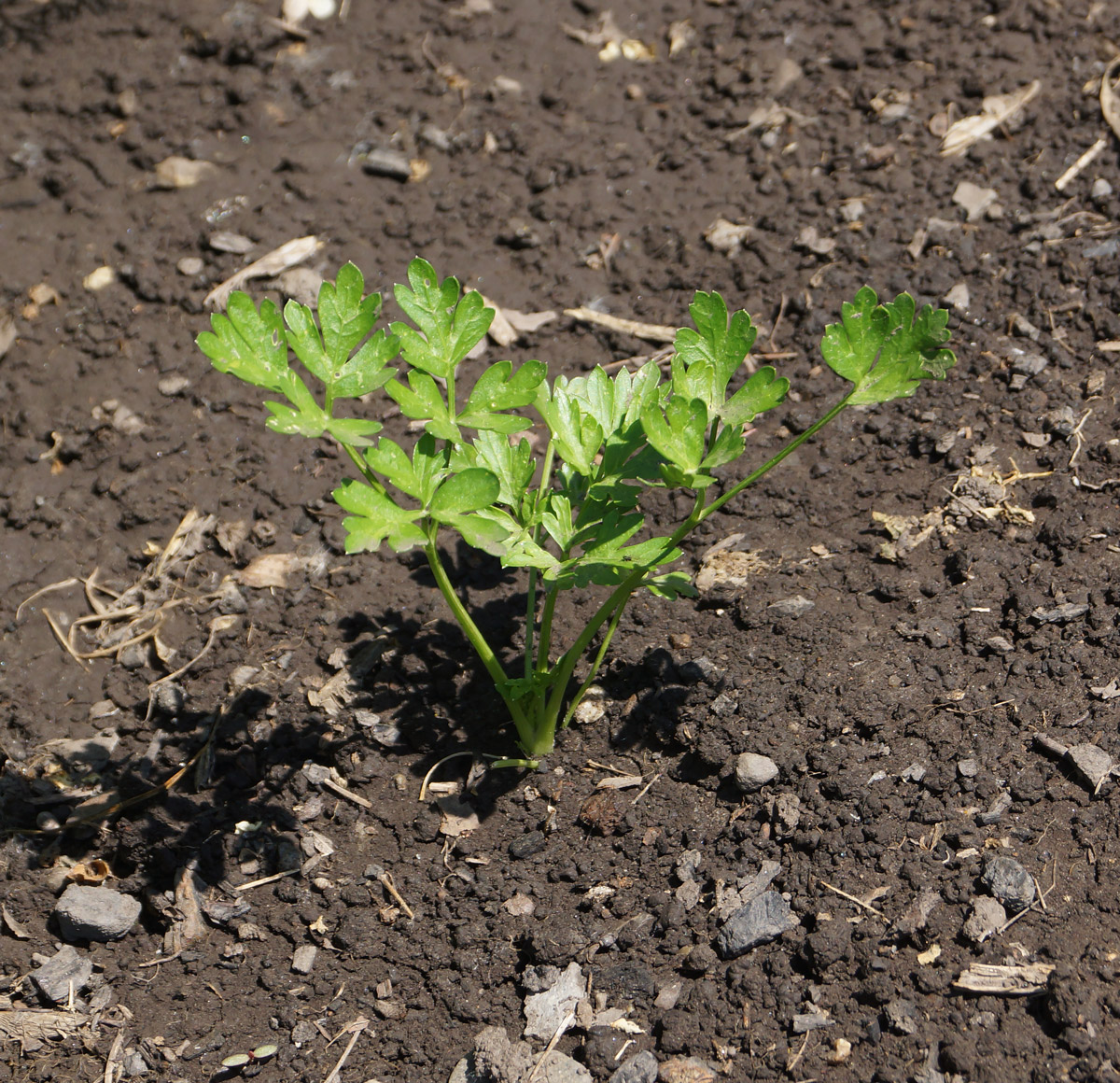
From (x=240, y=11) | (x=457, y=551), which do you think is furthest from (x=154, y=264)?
(x=457, y=551)

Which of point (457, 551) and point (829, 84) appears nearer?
point (457, 551)

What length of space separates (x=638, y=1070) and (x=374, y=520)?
1.17 m

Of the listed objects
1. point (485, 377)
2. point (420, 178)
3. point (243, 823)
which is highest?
point (485, 377)

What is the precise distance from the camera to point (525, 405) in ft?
6.11

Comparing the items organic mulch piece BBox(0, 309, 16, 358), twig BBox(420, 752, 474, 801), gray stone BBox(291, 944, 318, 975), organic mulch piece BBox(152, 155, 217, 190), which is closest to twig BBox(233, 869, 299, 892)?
gray stone BBox(291, 944, 318, 975)

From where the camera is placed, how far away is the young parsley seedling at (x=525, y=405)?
1.74 metres

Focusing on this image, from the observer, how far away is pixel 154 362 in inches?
123

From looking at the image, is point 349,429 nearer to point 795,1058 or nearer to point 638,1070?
point 638,1070

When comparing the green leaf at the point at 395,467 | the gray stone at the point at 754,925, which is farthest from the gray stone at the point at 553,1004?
the green leaf at the point at 395,467

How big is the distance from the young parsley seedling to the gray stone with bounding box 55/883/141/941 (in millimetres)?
1085

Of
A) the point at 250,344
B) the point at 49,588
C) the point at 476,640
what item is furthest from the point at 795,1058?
the point at 49,588

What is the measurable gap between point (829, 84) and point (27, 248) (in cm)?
294

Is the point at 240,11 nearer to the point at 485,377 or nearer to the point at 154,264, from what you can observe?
the point at 154,264

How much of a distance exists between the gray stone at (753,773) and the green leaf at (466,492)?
92 cm
